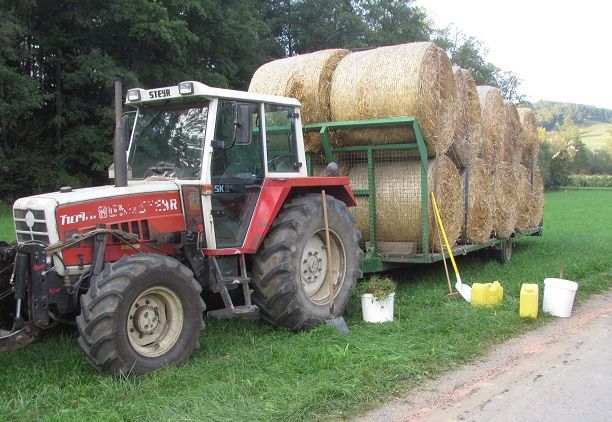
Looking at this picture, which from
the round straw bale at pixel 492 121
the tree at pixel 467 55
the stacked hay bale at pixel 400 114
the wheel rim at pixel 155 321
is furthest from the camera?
the tree at pixel 467 55

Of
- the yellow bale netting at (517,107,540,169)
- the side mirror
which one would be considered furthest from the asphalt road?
the yellow bale netting at (517,107,540,169)

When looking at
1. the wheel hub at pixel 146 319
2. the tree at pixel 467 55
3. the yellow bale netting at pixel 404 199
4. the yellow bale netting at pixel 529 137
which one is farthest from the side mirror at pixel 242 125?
the tree at pixel 467 55

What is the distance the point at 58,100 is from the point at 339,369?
2097 centimetres

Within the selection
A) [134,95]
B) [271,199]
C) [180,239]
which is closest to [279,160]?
[271,199]

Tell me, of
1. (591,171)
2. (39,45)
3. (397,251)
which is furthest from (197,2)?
(591,171)

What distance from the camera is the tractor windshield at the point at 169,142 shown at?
5.60 meters

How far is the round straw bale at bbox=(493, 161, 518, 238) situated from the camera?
32.5 ft

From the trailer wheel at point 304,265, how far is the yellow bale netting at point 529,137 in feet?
20.6

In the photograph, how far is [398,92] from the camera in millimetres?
7605

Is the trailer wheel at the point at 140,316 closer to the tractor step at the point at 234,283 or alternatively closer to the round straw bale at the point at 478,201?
the tractor step at the point at 234,283

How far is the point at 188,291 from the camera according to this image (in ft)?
16.2

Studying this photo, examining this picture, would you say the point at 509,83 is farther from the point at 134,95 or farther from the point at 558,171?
the point at 134,95

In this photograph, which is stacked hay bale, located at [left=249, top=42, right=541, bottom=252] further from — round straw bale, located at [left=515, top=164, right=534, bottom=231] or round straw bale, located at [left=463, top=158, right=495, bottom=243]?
round straw bale, located at [left=515, top=164, right=534, bottom=231]

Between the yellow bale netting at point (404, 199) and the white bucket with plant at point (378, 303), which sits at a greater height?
the yellow bale netting at point (404, 199)
